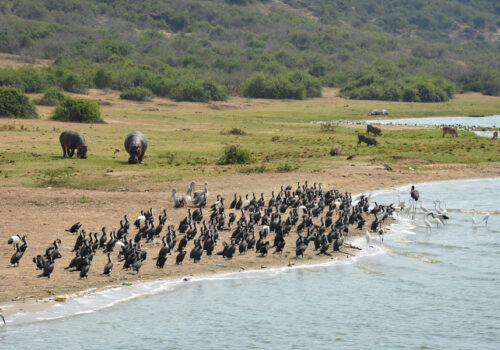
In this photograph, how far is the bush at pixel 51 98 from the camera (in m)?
51.2

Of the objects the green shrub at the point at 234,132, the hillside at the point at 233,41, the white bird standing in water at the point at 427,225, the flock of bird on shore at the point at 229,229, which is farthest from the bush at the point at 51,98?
the white bird standing in water at the point at 427,225

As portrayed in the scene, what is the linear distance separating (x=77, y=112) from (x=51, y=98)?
9.23 metres

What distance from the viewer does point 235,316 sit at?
13508mm

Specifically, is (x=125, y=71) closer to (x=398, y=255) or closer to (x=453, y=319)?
(x=398, y=255)

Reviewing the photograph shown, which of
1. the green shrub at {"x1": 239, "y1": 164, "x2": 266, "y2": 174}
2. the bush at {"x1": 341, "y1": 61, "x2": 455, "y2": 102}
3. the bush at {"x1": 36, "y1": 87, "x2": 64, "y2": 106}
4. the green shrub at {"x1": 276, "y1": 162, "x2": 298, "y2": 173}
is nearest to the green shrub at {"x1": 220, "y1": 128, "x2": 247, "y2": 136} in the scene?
the green shrub at {"x1": 276, "y1": 162, "x2": 298, "y2": 173}

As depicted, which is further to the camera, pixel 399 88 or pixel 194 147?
pixel 399 88

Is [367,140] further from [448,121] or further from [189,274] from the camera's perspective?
[189,274]

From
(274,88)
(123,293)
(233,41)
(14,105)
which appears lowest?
(123,293)

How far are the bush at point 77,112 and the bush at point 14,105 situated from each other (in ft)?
5.43

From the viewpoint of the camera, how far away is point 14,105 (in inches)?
1673

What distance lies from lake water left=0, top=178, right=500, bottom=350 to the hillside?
45.1m

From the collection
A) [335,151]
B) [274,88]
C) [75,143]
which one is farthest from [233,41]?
[75,143]

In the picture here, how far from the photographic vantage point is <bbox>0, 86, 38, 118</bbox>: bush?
42531 mm

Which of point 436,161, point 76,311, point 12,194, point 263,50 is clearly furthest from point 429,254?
point 263,50
